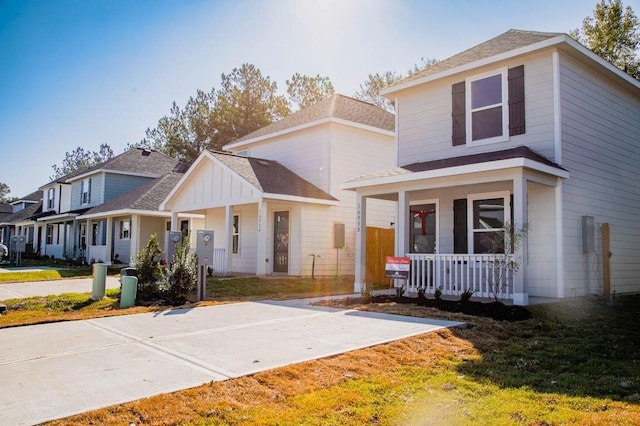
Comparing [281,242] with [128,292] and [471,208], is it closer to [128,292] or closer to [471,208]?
[471,208]

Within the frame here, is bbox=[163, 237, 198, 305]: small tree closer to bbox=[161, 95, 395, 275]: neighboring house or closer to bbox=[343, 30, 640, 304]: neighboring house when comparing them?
bbox=[343, 30, 640, 304]: neighboring house

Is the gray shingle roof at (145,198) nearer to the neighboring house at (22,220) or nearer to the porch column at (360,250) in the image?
the porch column at (360,250)

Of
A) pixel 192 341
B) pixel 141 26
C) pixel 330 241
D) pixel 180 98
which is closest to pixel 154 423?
pixel 192 341

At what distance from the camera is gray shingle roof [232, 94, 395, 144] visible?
17625 mm

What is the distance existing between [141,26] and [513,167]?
792 centimetres

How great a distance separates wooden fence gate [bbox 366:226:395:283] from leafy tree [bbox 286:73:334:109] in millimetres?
28164

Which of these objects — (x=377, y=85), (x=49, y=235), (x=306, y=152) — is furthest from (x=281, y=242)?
(x=49, y=235)

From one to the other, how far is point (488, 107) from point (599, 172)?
10.5 feet

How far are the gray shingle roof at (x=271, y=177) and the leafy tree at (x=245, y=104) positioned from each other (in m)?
21.9

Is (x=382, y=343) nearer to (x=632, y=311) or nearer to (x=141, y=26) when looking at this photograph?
(x=632, y=311)

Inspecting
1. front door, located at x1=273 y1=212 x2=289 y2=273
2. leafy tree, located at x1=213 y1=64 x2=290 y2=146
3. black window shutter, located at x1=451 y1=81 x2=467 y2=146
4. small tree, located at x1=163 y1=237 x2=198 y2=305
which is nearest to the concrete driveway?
small tree, located at x1=163 y1=237 x2=198 y2=305

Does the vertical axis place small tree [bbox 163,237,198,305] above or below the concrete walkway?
above

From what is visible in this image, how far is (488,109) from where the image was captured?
1138 centimetres

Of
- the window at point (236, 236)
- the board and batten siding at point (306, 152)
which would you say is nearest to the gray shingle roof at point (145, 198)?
the window at point (236, 236)
